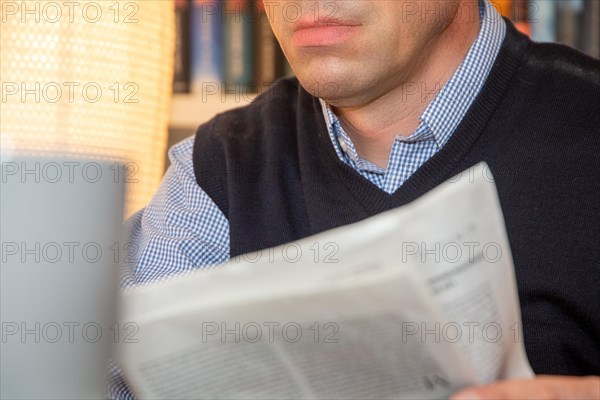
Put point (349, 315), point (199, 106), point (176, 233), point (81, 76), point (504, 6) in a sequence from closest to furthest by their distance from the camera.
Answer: point (349, 315) → point (176, 233) → point (81, 76) → point (504, 6) → point (199, 106)

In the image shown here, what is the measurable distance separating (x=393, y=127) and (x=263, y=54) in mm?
547

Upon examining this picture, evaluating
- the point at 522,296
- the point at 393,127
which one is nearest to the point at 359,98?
the point at 393,127

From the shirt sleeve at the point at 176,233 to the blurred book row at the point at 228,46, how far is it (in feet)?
1.45

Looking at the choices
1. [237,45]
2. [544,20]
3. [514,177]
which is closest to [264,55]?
[237,45]

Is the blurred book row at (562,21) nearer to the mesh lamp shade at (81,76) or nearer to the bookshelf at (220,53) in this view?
the bookshelf at (220,53)

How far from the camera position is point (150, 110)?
145 centimetres

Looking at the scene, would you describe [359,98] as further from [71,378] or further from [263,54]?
[71,378]

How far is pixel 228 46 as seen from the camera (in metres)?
1.61

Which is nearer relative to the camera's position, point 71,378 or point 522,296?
point 71,378

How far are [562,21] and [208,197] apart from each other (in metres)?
0.76

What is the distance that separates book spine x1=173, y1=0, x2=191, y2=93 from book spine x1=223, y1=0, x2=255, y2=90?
0.07 m

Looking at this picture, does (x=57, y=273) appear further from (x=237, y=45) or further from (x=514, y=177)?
(x=237, y=45)

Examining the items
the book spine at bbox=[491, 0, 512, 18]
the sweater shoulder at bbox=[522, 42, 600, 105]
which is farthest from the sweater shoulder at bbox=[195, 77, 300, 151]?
the book spine at bbox=[491, 0, 512, 18]

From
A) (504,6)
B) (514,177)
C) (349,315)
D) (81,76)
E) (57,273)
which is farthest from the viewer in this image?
(504,6)
